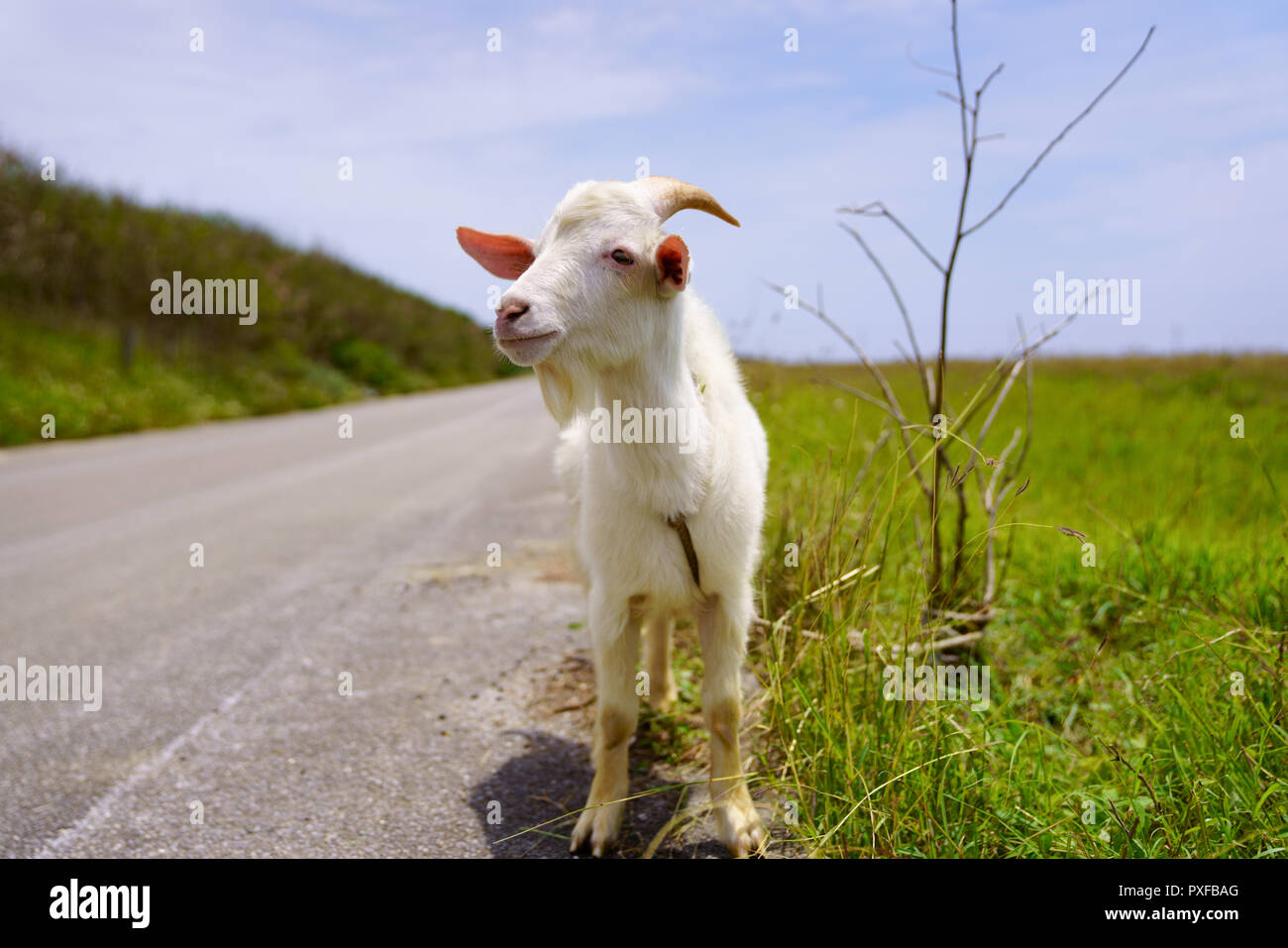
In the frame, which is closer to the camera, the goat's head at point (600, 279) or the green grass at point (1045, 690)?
the goat's head at point (600, 279)

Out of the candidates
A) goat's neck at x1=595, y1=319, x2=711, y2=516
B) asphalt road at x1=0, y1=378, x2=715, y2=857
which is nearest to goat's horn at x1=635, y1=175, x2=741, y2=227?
goat's neck at x1=595, y1=319, x2=711, y2=516

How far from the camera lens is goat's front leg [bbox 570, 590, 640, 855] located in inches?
114

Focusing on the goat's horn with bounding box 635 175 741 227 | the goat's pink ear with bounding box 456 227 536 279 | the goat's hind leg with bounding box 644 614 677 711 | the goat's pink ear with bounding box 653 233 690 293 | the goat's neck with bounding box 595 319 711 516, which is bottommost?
the goat's hind leg with bounding box 644 614 677 711

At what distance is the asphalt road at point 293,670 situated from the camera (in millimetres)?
3010

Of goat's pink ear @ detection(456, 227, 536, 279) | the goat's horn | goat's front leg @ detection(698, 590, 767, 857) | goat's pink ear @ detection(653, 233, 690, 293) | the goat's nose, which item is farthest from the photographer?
goat's front leg @ detection(698, 590, 767, 857)

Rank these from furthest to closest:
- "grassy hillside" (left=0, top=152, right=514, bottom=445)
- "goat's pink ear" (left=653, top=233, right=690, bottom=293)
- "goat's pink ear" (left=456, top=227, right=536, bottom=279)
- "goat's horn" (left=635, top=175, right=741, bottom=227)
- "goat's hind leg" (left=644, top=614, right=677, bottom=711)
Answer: "grassy hillside" (left=0, top=152, right=514, bottom=445) < "goat's hind leg" (left=644, top=614, right=677, bottom=711) < "goat's pink ear" (left=456, top=227, right=536, bottom=279) < "goat's horn" (left=635, top=175, right=741, bottom=227) < "goat's pink ear" (left=653, top=233, right=690, bottom=293)

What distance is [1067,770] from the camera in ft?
9.66

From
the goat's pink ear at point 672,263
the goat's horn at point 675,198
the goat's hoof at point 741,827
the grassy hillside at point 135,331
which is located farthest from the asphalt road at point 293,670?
the grassy hillside at point 135,331

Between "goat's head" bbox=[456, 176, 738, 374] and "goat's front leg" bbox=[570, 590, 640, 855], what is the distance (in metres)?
0.86

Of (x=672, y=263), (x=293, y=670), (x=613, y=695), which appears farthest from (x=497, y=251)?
(x=293, y=670)

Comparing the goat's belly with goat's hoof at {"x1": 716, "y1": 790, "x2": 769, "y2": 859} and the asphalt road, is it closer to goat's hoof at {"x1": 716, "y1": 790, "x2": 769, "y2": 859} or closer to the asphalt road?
goat's hoof at {"x1": 716, "y1": 790, "x2": 769, "y2": 859}

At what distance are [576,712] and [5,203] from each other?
20298 mm

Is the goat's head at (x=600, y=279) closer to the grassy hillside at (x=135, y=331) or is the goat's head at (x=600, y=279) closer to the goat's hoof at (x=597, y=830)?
the goat's hoof at (x=597, y=830)
